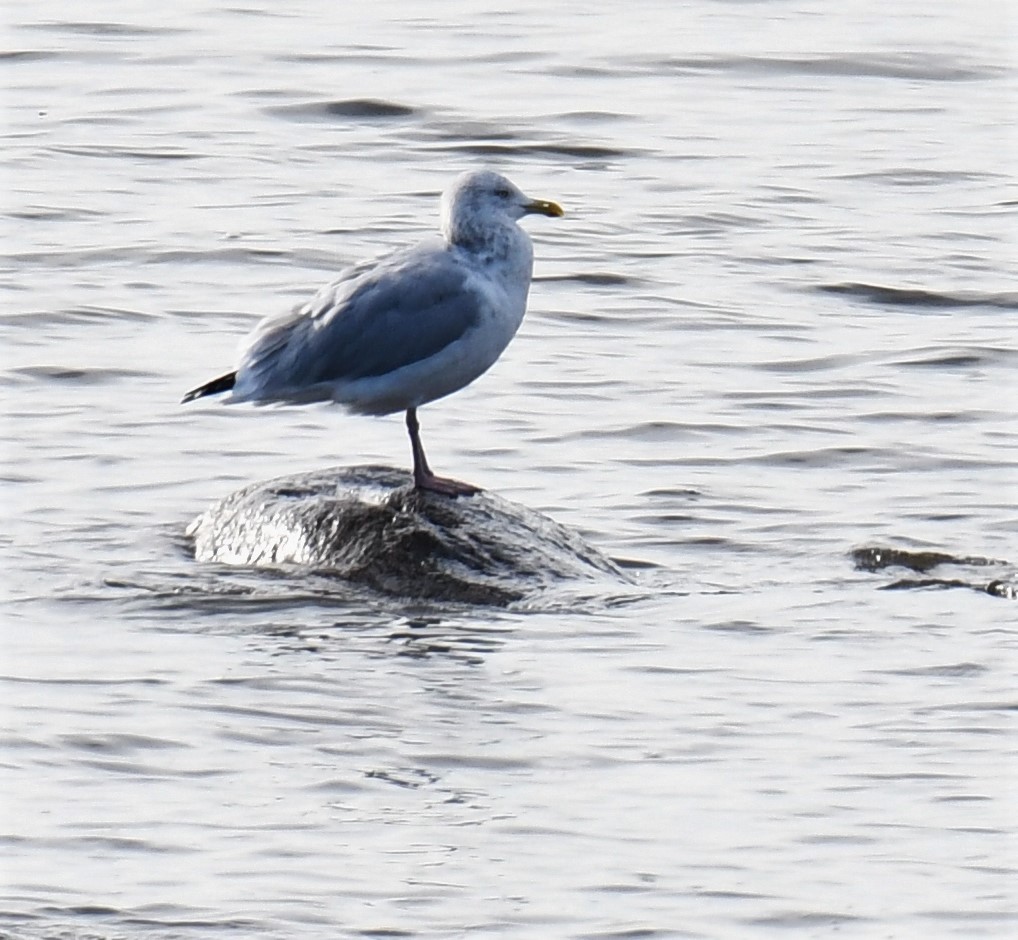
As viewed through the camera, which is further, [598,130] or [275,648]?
[598,130]

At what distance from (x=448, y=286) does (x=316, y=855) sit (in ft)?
8.43

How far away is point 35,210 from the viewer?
14.5m

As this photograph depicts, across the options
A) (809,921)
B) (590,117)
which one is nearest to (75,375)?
(809,921)

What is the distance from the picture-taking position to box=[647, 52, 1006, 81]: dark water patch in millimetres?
18484

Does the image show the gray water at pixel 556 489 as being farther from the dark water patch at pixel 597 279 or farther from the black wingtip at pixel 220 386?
the black wingtip at pixel 220 386

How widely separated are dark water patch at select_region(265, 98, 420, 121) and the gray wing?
8.92 meters

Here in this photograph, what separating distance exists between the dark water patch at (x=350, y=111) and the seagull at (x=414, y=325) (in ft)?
29.1

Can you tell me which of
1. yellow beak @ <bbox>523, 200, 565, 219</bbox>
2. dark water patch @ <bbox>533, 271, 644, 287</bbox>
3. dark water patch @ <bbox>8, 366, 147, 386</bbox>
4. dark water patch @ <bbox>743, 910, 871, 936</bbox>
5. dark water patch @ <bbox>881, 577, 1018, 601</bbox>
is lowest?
dark water patch @ <bbox>8, 366, 147, 386</bbox>

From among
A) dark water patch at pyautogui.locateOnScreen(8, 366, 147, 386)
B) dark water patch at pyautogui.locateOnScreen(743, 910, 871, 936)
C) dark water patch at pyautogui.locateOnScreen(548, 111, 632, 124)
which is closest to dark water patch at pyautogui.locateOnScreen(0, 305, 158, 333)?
dark water patch at pyautogui.locateOnScreen(8, 366, 147, 386)

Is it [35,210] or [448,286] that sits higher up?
[448,286]

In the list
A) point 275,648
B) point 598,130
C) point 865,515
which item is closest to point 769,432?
point 865,515

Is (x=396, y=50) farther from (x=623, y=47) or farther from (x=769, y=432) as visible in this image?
(x=769, y=432)

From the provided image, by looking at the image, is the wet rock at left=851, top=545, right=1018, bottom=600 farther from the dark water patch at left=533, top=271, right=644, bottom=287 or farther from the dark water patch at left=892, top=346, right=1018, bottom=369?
the dark water patch at left=533, top=271, right=644, bottom=287

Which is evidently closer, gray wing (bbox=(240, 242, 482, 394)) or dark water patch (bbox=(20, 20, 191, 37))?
gray wing (bbox=(240, 242, 482, 394))
